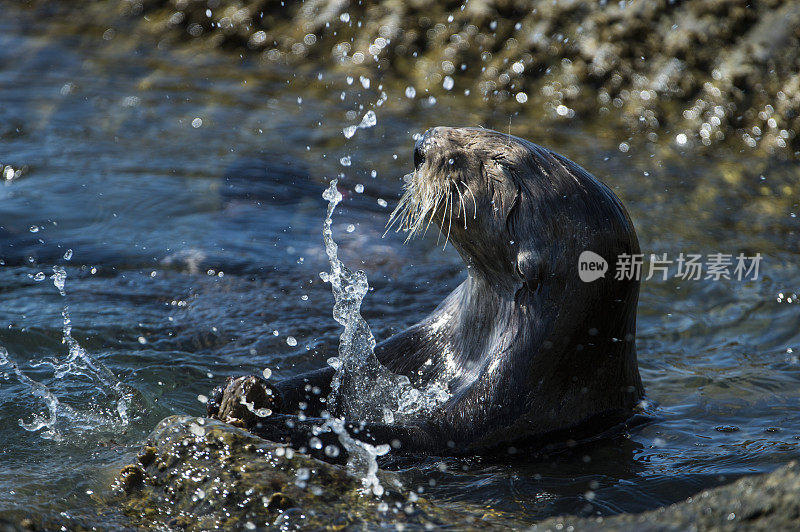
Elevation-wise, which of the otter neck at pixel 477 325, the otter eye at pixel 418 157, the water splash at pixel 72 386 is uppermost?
the otter eye at pixel 418 157

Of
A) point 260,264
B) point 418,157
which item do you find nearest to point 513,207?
point 418,157

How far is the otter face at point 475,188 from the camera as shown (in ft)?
12.8

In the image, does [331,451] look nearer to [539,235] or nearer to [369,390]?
[369,390]

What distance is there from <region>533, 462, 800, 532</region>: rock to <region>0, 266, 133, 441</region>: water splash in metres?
2.38

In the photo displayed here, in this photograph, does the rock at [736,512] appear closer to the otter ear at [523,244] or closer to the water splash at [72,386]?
the otter ear at [523,244]

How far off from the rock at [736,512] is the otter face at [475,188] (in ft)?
5.08

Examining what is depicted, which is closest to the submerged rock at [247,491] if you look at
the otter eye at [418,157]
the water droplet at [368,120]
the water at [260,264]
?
the water at [260,264]

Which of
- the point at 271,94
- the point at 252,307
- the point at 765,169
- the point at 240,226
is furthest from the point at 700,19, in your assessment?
the point at 252,307

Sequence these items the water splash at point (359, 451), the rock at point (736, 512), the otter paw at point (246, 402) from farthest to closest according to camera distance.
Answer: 1. the otter paw at point (246, 402)
2. the water splash at point (359, 451)
3. the rock at point (736, 512)

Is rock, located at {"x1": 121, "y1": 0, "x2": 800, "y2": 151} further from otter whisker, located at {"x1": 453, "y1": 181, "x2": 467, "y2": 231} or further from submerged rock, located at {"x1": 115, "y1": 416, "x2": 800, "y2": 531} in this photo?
submerged rock, located at {"x1": 115, "y1": 416, "x2": 800, "y2": 531}

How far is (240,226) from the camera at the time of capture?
6.62 metres

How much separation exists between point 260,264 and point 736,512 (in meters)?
4.10

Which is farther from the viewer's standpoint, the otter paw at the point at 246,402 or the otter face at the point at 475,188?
the otter face at the point at 475,188

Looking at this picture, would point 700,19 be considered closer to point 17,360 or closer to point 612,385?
point 612,385
